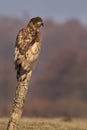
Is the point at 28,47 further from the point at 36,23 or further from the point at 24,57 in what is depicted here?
the point at 36,23

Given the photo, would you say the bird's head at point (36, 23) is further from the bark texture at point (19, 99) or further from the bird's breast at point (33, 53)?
the bark texture at point (19, 99)

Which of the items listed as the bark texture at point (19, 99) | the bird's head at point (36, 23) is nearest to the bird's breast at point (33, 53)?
the bark texture at point (19, 99)

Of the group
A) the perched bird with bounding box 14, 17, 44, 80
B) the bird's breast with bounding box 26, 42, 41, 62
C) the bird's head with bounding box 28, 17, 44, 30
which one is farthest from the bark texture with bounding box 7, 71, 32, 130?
the bird's head with bounding box 28, 17, 44, 30

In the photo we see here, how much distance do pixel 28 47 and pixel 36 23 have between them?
2.70ft

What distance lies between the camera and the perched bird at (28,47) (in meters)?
18.2

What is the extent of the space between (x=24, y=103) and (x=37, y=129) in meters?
6.69

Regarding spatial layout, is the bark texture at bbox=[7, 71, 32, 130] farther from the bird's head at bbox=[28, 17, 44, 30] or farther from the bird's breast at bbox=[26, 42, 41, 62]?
the bird's head at bbox=[28, 17, 44, 30]

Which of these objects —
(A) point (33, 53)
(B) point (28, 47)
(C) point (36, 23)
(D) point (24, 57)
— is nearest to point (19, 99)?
(D) point (24, 57)

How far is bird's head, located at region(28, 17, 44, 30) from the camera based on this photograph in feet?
60.3

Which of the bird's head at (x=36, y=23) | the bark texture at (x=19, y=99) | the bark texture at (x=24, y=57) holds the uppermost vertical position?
the bird's head at (x=36, y=23)

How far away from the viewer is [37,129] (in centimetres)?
2509

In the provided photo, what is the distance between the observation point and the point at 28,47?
18.3 metres

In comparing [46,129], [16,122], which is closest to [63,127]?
[46,129]

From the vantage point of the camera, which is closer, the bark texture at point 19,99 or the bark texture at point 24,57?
the bark texture at point 24,57
